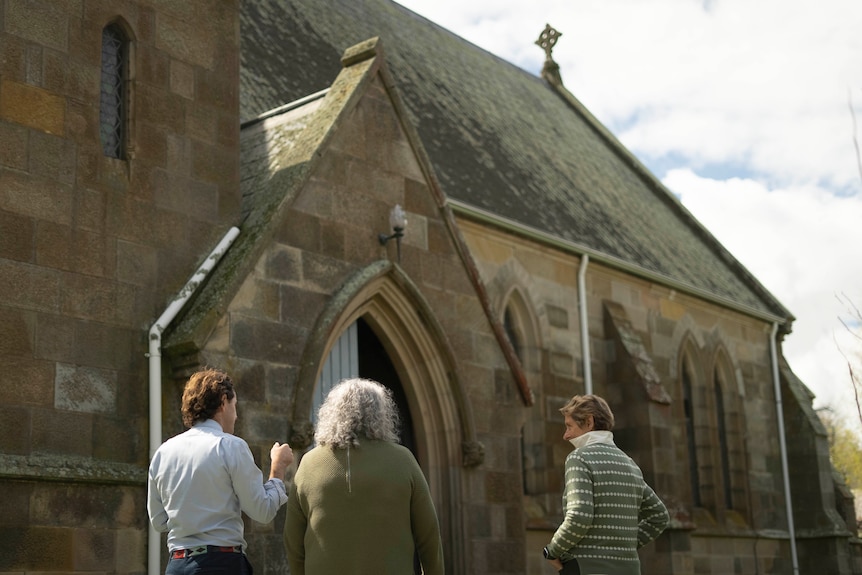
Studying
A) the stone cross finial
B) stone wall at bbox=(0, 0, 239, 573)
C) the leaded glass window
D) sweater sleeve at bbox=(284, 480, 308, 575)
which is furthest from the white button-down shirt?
the stone cross finial

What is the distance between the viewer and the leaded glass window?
9.72 metres

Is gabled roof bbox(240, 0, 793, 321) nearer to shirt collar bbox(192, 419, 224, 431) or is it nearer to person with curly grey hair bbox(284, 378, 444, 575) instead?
shirt collar bbox(192, 419, 224, 431)

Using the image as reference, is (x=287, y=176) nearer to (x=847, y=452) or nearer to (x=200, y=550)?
(x=200, y=550)

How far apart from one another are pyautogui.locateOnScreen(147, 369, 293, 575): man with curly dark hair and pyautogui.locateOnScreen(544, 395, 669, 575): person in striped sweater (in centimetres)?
151

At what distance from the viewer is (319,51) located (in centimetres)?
1805

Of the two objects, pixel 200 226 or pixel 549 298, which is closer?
pixel 200 226

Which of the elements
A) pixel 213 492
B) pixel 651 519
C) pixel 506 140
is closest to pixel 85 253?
pixel 213 492

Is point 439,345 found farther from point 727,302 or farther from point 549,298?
point 727,302

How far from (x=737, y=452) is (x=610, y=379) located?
4767mm

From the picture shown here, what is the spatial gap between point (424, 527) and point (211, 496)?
100cm

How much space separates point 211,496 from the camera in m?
5.51

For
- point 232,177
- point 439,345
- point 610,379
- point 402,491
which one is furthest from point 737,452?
point 402,491

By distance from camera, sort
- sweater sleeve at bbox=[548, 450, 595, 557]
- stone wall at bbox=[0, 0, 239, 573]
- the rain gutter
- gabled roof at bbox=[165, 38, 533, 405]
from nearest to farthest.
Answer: sweater sleeve at bbox=[548, 450, 595, 557]
stone wall at bbox=[0, 0, 239, 573]
the rain gutter
gabled roof at bbox=[165, 38, 533, 405]

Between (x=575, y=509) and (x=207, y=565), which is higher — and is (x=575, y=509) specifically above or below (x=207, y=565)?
above
